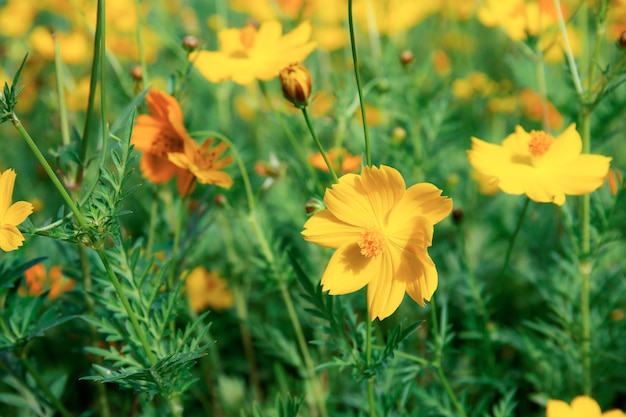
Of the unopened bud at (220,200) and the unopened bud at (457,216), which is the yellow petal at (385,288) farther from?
the unopened bud at (220,200)

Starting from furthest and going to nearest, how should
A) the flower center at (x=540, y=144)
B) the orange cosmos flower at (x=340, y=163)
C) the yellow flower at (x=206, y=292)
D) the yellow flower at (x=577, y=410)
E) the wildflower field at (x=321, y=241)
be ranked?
the yellow flower at (x=206, y=292) → the orange cosmos flower at (x=340, y=163) → the flower center at (x=540, y=144) → the wildflower field at (x=321, y=241) → the yellow flower at (x=577, y=410)

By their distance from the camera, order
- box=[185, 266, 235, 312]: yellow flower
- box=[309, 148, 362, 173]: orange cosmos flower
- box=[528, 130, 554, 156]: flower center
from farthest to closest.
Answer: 1. box=[185, 266, 235, 312]: yellow flower
2. box=[309, 148, 362, 173]: orange cosmos flower
3. box=[528, 130, 554, 156]: flower center

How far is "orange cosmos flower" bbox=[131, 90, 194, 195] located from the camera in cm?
104

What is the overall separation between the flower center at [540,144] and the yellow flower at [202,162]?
0.48 meters

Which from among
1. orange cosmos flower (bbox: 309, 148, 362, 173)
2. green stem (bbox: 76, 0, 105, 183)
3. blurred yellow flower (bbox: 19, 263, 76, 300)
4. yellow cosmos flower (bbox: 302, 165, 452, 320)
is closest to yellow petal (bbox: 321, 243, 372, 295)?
yellow cosmos flower (bbox: 302, 165, 452, 320)

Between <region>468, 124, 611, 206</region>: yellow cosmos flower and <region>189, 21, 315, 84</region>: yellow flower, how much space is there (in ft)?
1.23

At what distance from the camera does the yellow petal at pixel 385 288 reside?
0.82 m

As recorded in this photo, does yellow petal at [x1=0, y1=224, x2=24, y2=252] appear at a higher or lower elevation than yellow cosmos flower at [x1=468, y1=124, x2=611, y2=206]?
lower

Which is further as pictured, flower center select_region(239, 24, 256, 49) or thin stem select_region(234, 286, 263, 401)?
thin stem select_region(234, 286, 263, 401)

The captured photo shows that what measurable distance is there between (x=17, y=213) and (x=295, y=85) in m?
0.40

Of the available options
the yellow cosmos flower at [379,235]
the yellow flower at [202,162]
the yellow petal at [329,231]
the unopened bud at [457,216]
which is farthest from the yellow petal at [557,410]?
the yellow flower at [202,162]

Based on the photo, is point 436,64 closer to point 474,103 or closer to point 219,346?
point 474,103

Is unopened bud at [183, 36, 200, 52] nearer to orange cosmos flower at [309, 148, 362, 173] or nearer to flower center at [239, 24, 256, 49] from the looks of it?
flower center at [239, 24, 256, 49]

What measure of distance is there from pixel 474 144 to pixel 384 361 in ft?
1.17
